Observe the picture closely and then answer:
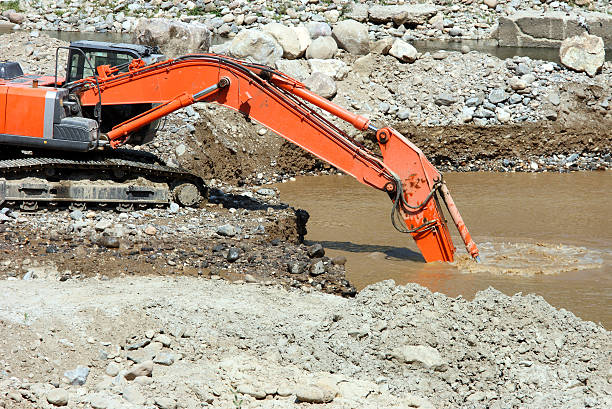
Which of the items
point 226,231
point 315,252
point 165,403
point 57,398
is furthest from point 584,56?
point 57,398

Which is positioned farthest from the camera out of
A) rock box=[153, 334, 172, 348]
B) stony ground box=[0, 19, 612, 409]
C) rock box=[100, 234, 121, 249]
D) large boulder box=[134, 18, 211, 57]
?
large boulder box=[134, 18, 211, 57]

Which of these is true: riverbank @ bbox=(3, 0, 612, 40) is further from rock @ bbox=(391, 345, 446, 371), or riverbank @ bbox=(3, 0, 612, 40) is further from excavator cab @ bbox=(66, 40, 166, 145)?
rock @ bbox=(391, 345, 446, 371)

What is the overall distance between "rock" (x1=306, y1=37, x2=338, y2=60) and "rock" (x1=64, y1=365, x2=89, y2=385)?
13.4m

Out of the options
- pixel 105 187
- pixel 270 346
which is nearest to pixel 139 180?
pixel 105 187

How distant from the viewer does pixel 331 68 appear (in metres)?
18.8

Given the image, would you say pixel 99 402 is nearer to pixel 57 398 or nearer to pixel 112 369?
pixel 57 398

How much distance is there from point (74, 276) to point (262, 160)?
747cm

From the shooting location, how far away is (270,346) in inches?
304

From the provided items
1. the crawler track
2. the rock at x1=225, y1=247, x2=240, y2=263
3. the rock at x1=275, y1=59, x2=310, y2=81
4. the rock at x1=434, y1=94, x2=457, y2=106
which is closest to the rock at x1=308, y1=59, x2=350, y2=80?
the rock at x1=275, y1=59, x2=310, y2=81

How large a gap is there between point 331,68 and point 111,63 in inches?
305

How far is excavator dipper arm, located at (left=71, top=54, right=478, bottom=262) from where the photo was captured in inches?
418

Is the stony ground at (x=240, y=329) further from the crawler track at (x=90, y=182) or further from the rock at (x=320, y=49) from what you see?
the rock at (x=320, y=49)

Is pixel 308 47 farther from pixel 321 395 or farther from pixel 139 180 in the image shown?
pixel 321 395

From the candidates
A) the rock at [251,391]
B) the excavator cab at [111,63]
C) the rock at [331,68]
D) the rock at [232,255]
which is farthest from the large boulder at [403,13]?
the rock at [251,391]
